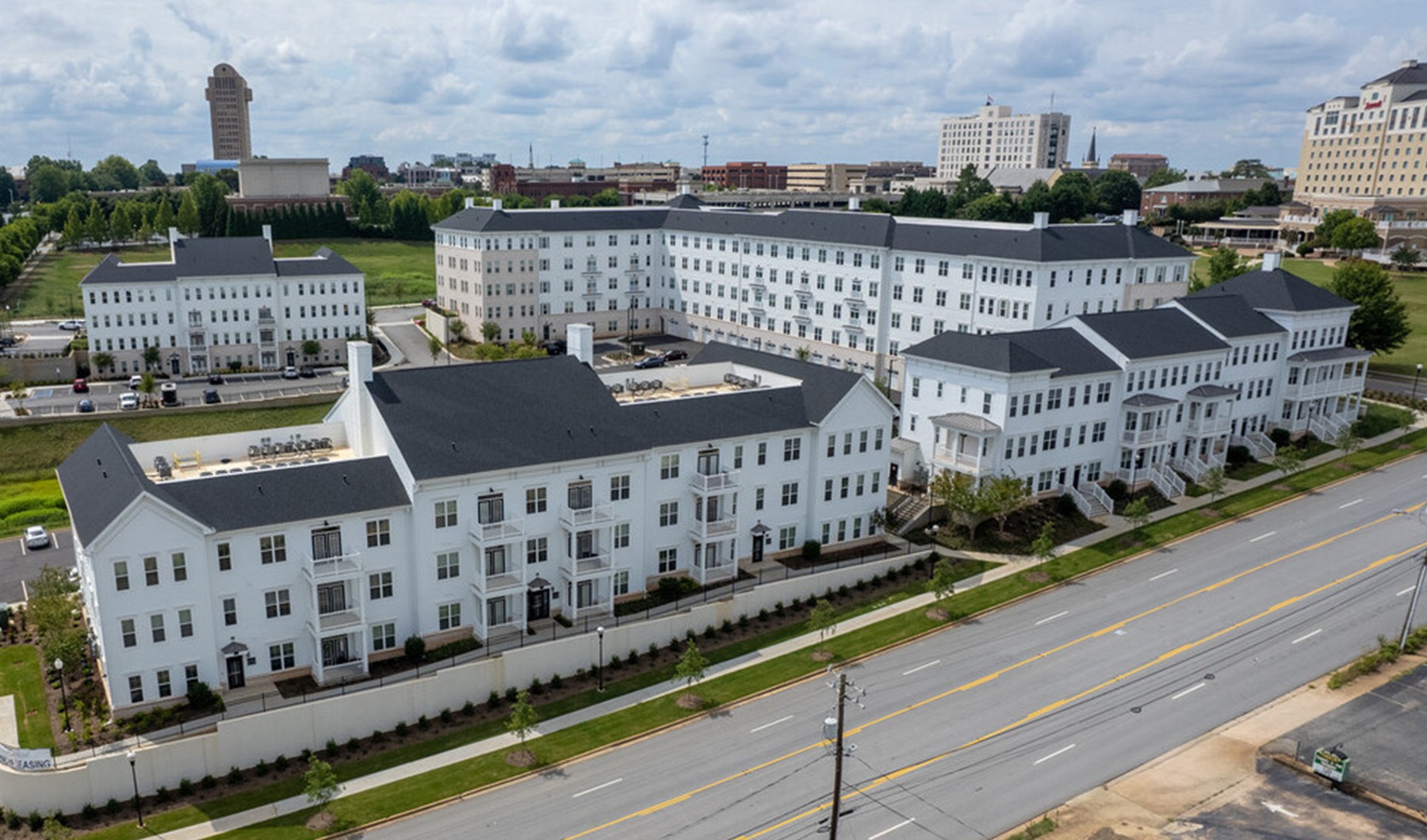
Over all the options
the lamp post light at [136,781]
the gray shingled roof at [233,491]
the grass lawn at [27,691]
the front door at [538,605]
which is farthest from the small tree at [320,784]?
the front door at [538,605]

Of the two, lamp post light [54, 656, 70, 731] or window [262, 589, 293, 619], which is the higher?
window [262, 589, 293, 619]

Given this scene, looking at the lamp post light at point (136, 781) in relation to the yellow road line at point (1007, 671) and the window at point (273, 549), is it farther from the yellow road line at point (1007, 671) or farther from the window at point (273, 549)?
the yellow road line at point (1007, 671)

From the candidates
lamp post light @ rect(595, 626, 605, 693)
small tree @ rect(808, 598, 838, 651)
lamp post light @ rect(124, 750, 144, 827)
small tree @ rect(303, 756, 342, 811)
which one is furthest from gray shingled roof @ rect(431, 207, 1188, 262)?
lamp post light @ rect(124, 750, 144, 827)

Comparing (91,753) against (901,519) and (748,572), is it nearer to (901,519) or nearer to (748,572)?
(748,572)

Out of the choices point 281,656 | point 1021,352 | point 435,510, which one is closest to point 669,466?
point 435,510

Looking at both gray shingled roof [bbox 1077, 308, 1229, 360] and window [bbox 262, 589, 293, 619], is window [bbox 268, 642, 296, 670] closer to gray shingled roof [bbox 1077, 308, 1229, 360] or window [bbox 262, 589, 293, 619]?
window [bbox 262, 589, 293, 619]
